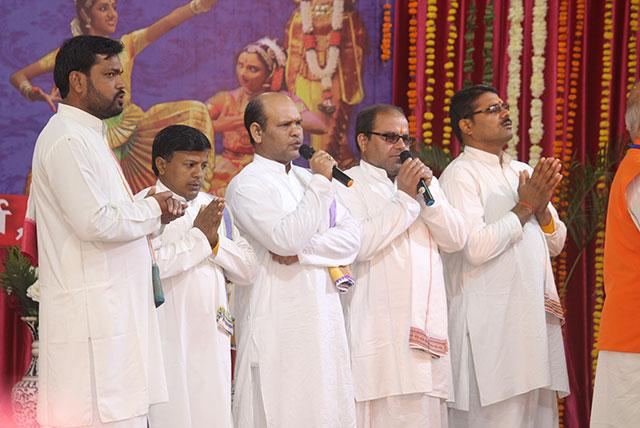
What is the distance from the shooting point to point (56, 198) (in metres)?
3.71

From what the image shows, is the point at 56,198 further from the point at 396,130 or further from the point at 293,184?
the point at 396,130

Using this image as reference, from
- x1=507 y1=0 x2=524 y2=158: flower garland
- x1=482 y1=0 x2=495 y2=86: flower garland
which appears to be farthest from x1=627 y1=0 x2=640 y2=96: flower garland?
x1=482 y1=0 x2=495 y2=86: flower garland

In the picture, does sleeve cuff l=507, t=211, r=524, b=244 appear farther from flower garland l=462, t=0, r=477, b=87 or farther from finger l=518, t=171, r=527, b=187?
flower garland l=462, t=0, r=477, b=87

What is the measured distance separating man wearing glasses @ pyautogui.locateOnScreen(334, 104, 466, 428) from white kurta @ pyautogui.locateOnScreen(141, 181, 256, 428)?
662 millimetres

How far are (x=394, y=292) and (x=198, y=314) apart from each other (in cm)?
98

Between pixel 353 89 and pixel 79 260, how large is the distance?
3521 millimetres

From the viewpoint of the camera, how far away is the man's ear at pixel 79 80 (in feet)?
12.7

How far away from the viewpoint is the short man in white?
4.36 meters

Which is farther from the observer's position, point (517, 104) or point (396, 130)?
point (517, 104)

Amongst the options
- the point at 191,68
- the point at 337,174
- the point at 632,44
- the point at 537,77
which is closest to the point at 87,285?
the point at 337,174

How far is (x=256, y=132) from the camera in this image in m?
4.92

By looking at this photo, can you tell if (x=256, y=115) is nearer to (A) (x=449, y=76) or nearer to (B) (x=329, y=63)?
(B) (x=329, y=63)

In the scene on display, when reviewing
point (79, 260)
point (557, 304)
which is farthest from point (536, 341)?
point (79, 260)

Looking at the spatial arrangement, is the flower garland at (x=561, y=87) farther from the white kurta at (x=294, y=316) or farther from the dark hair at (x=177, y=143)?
the dark hair at (x=177, y=143)
